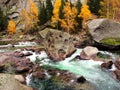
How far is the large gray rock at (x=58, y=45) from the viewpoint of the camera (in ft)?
118

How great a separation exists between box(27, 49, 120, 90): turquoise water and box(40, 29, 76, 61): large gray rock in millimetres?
881

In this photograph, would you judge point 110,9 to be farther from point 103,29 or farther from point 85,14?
point 103,29

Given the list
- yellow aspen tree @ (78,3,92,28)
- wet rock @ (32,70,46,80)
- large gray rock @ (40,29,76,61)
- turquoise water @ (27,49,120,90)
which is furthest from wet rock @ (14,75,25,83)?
yellow aspen tree @ (78,3,92,28)

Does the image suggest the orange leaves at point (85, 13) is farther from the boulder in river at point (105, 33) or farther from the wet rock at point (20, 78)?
the wet rock at point (20, 78)

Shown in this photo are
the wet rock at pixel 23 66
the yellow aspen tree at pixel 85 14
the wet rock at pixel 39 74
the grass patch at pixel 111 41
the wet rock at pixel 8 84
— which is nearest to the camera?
the wet rock at pixel 8 84

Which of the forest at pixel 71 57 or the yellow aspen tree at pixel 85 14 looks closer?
the forest at pixel 71 57

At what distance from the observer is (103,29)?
138ft

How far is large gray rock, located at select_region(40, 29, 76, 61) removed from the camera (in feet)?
118

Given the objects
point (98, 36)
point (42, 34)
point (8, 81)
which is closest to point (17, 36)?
point (42, 34)

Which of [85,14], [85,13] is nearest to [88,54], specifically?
[85,14]

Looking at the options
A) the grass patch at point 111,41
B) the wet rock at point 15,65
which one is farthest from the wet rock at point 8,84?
the grass patch at point 111,41

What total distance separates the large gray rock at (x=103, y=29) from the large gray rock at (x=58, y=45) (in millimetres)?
4922

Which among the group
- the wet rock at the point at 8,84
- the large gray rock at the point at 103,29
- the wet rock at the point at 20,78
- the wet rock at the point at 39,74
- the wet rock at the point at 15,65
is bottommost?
the wet rock at the point at 15,65

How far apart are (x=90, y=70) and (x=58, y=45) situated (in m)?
9.43
